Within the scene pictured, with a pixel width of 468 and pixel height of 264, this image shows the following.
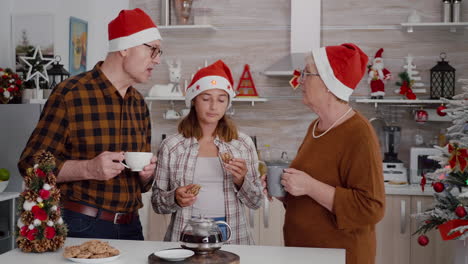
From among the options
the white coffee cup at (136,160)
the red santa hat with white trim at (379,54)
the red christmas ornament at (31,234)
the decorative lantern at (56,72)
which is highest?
the red santa hat with white trim at (379,54)

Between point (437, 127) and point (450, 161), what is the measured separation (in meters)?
1.51

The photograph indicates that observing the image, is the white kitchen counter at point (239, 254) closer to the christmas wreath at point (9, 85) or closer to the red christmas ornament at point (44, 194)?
the red christmas ornament at point (44, 194)

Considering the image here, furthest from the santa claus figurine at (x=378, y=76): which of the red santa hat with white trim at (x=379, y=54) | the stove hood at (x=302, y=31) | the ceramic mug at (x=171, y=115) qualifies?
the ceramic mug at (x=171, y=115)

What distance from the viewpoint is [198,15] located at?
16.0 feet

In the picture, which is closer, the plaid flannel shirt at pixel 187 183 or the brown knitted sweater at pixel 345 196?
the brown knitted sweater at pixel 345 196

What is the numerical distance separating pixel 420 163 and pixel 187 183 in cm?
245

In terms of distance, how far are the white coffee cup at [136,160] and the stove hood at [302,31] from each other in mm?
2639

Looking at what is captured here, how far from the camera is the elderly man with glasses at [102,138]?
7.21ft

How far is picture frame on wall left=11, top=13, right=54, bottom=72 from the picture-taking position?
4.54 meters

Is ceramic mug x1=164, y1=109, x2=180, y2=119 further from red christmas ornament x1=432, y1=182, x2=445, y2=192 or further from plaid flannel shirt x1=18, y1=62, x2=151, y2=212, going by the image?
plaid flannel shirt x1=18, y1=62, x2=151, y2=212

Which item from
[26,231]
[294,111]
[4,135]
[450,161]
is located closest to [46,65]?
[4,135]

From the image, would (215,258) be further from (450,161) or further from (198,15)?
(198,15)

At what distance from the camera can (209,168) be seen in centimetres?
257

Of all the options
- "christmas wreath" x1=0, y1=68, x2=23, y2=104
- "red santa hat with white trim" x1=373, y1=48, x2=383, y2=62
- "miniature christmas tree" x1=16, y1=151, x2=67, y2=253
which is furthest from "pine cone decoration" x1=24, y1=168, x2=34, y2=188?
"red santa hat with white trim" x1=373, y1=48, x2=383, y2=62
